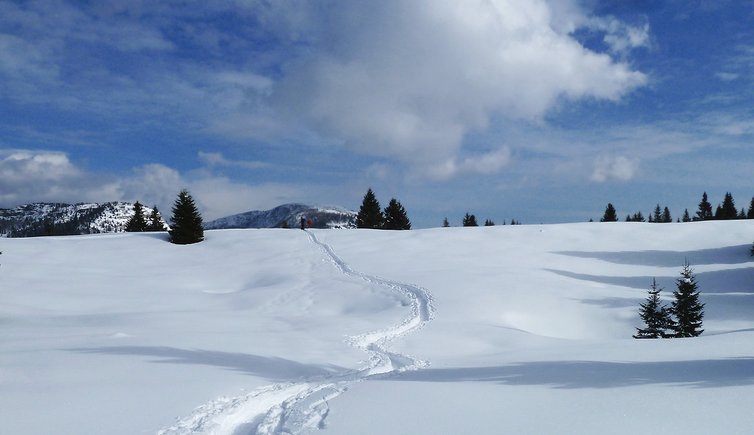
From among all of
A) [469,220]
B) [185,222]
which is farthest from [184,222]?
[469,220]

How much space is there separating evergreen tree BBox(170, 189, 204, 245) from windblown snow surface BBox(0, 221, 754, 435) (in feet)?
5.96

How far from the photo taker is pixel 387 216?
70.6 metres

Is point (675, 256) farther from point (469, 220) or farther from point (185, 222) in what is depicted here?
point (469, 220)

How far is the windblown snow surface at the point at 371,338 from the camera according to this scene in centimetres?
830

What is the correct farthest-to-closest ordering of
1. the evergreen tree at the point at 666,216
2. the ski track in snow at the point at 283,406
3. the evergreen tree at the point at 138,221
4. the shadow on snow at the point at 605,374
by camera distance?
1. the evergreen tree at the point at 666,216
2. the evergreen tree at the point at 138,221
3. the shadow on snow at the point at 605,374
4. the ski track in snow at the point at 283,406

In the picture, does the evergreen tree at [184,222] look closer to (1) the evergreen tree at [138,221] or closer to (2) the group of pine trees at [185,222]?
(2) the group of pine trees at [185,222]

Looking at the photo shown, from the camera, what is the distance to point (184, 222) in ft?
142

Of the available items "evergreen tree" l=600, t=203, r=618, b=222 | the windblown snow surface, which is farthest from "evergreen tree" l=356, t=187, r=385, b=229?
"evergreen tree" l=600, t=203, r=618, b=222

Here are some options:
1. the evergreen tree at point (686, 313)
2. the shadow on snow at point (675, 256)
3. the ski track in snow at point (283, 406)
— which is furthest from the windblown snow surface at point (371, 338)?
the evergreen tree at point (686, 313)

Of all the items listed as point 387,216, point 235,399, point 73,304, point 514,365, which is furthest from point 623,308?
point 387,216

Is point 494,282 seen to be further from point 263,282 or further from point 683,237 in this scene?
point 683,237

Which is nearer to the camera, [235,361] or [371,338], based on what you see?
[235,361]

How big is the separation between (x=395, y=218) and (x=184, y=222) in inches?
1330

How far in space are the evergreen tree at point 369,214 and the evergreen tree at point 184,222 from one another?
29693 mm
